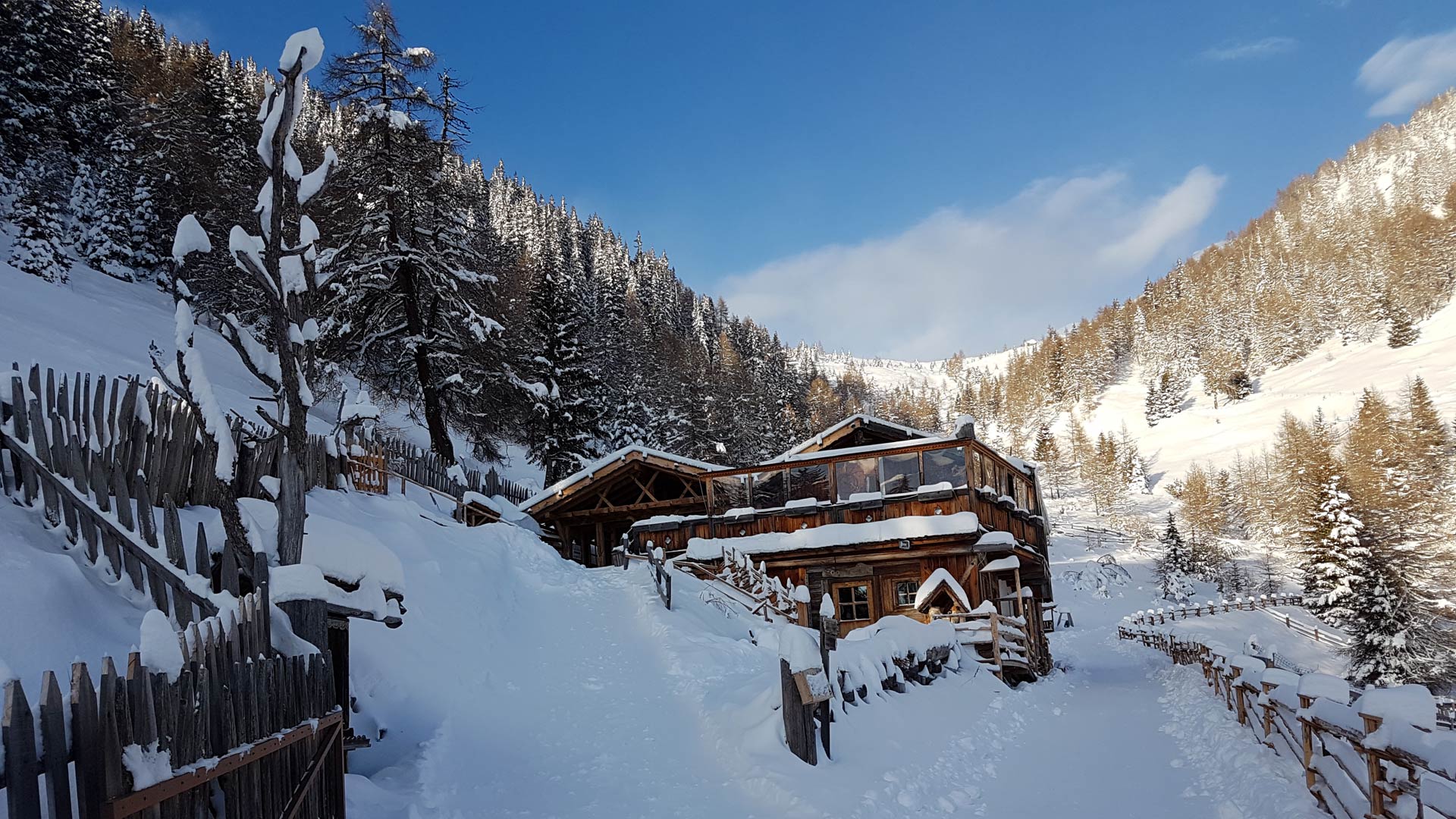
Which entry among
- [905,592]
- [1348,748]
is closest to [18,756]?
[1348,748]

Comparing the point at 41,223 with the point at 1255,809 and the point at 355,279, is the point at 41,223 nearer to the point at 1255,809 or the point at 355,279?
the point at 355,279

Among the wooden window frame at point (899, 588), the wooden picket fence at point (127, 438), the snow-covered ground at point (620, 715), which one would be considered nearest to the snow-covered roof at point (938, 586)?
the wooden window frame at point (899, 588)

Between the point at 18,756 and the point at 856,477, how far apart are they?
21.4 meters

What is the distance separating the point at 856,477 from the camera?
23062mm

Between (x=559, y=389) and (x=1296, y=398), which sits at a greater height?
(x=1296, y=398)

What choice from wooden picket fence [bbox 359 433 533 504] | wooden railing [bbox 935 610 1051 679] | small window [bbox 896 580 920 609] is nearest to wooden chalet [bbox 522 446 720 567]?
wooden picket fence [bbox 359 433 533 504]

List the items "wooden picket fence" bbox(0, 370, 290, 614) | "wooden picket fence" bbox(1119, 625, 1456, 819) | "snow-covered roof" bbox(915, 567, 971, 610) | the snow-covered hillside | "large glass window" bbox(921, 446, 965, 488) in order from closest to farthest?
"wooden picket fence" bbox(1119, 625, 1456, 819), "wooden picket fence" bbox(0, 370, 290, 614), "snow-covered roof" bbox(915, 567, 971, 610), "large glass window" bbox(921, 446, 965, 488), the snow-covered hillside

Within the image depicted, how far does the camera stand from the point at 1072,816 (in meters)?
7.82

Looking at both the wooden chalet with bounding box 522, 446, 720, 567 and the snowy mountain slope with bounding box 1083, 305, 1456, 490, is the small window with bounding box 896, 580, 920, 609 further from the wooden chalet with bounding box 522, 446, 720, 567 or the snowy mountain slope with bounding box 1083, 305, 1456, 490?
the snowy mountain slope with bounding box 1083, 305, 1456, 490

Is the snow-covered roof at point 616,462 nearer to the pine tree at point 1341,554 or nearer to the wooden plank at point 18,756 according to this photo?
the wooden plank at point 18,756

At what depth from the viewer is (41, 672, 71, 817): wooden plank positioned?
2781 millimetres

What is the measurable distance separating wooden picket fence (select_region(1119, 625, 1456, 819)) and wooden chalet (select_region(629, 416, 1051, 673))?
9946 mm

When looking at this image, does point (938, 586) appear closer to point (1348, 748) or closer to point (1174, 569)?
point (1348, 748)

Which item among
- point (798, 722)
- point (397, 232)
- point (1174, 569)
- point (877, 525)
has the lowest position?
point (1174, 569)
